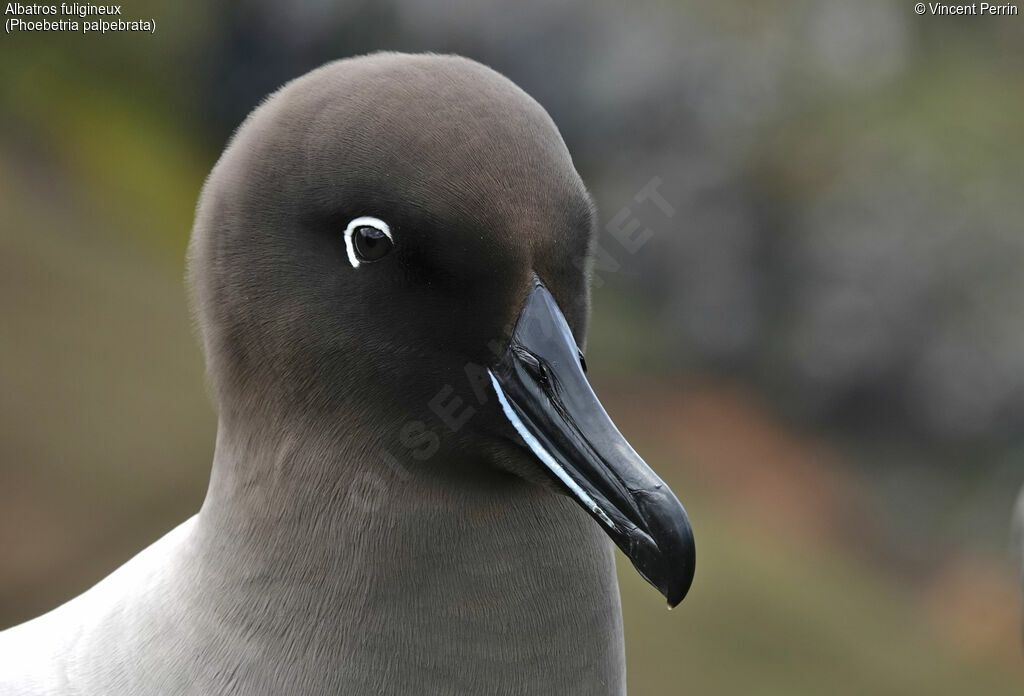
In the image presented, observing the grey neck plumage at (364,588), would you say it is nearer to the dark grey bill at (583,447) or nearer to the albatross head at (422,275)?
the albatross head at (422,275)

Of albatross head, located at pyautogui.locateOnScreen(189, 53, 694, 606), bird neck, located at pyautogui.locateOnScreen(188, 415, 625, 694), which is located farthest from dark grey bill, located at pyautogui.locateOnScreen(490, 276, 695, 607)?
bird neck, located at pyautogui.locateOnScreen(188, 415, 625, 694)

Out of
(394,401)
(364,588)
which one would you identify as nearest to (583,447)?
(394,401)

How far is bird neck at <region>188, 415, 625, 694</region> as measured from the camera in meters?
2.12

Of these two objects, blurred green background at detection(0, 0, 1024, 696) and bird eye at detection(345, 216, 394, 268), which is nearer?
bird eye at detection(345, 216, 394, 268)

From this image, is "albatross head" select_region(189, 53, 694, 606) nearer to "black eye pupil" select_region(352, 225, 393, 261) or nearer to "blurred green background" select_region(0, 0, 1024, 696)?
"black eye pupil" select_region(352, 225, 393, 261)

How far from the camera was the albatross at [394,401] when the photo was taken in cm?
204

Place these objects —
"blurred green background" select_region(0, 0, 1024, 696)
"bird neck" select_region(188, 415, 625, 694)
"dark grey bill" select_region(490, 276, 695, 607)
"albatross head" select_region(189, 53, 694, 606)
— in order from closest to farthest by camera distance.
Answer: "dark grey bill" select_region(490, 276, 695, 607) → "albatross head" select_region(189, 53, 694, 606) → "bird neck" select_region(188, 415, 625, 694) → "blurred green background" select_region(0, 0, 1024, 696)

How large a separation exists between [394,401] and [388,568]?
317mm

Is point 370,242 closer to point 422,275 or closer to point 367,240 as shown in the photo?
point 367,240

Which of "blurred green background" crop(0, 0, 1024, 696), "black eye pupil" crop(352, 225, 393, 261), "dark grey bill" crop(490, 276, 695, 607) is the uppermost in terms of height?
"black eye pupil" crop(352, 225, 393, 261)

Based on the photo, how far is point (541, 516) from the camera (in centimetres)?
225

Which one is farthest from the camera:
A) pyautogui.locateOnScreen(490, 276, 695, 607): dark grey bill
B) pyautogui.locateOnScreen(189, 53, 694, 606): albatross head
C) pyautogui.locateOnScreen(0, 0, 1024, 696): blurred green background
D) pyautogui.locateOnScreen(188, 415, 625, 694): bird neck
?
pyautogui.locateOnScreen(0, 0, 1024, 696): blurred green background

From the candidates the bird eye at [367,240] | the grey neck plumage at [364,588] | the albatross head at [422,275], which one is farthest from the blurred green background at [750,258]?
the bird eye at [367,240]

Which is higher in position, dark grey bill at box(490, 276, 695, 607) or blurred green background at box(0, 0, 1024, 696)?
dark grey bill at box(490, 276, 695, 607)
